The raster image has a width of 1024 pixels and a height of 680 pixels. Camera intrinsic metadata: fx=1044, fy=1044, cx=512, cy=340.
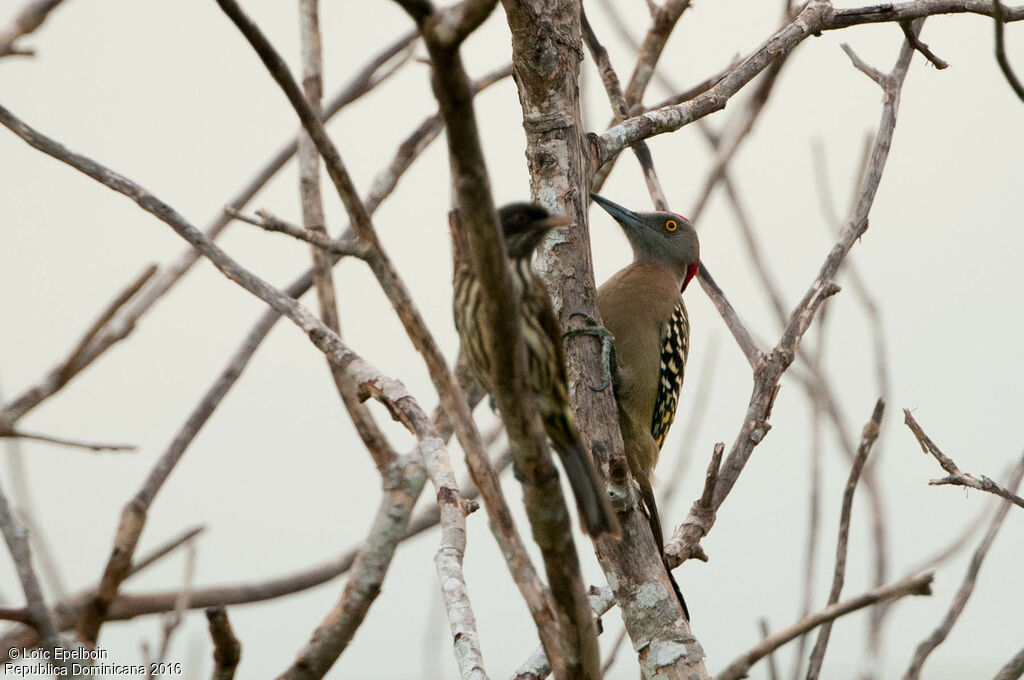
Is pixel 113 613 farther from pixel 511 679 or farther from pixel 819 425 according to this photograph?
pixel 819 425

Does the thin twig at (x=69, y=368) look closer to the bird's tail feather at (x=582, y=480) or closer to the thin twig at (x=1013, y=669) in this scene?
the bird's tail feather at (x=582, y=480)

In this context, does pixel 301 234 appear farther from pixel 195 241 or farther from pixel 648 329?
pixel 648 329

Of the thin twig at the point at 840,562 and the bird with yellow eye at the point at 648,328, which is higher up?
the bird with yellow eye at the point at 648,328

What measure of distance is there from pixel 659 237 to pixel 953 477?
3.09m

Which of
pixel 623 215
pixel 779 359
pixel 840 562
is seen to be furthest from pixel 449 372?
pixel 623 215

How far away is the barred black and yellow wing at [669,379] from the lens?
4.80 metres

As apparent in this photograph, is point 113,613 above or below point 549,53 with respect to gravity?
below

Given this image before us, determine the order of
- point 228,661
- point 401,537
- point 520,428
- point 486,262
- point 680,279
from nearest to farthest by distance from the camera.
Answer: point 486,262
point 520,428
point 228,661
point 401,537
point 680,279

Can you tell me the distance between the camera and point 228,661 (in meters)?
1.72

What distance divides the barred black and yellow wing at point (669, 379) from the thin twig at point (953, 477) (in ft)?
6.46

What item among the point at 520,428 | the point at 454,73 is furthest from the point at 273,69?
the point at 520,428

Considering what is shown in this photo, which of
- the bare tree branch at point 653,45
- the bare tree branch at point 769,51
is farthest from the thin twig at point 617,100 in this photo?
the bare tree branch at point 769,51

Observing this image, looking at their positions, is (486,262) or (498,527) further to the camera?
(498,527)

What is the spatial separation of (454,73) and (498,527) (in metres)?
0.77
